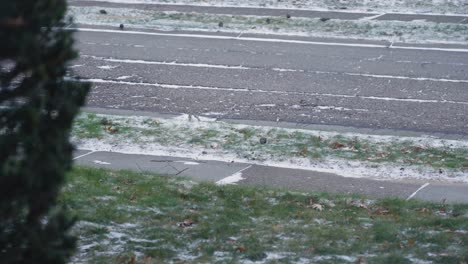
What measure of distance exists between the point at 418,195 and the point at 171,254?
112 inches

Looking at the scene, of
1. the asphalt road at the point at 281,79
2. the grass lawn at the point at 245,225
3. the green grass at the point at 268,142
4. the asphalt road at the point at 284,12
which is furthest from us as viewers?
the asphalt road at the point at 284,12

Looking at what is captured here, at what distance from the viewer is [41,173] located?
3.35m

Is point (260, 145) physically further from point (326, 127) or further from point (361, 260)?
point (361, 260)

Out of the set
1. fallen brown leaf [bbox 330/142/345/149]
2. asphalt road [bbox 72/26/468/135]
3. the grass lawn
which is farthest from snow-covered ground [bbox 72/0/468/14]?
the grass lawn

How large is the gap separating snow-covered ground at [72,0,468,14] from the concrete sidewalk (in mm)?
9070

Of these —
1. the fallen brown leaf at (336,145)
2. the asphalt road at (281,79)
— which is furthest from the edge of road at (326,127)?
the fallen brown leaf at (336,145)

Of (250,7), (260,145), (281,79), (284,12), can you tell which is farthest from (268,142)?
(250,7)

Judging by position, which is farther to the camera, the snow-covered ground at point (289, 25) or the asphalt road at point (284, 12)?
the asphalt road at point (284, 12)

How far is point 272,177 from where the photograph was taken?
8.10 metres

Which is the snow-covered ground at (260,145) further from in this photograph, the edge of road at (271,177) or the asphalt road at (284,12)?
the asphalt road at (284,12)

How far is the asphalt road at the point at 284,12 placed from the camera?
15930 millimetres

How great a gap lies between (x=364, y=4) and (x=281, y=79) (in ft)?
18.7

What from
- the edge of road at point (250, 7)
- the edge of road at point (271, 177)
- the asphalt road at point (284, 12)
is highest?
the edge of road at point (250, 7)

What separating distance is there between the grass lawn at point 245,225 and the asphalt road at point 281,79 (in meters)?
3.07
